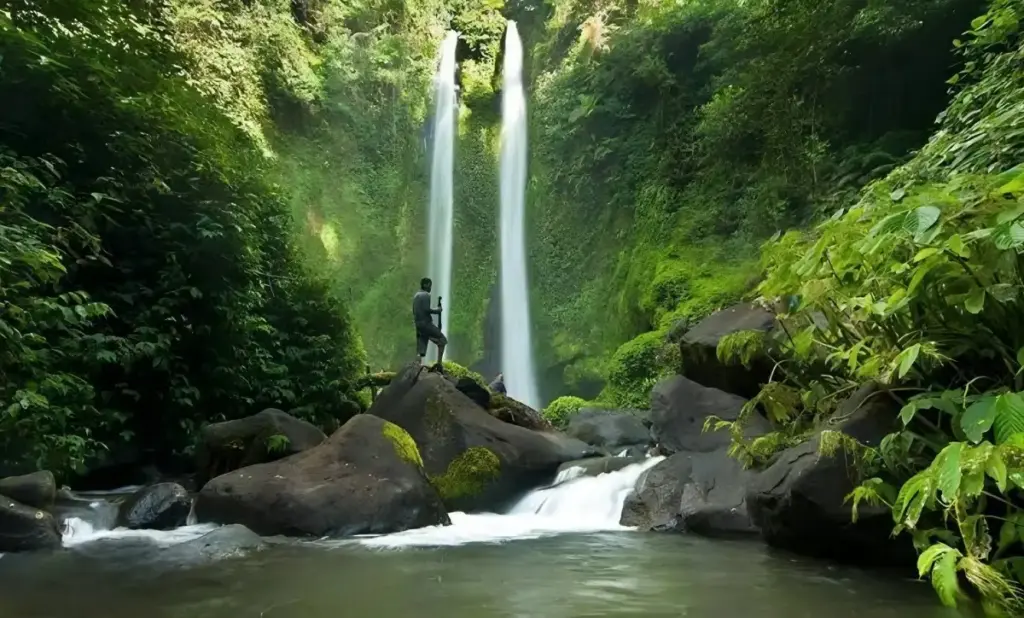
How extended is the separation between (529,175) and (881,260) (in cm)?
1921

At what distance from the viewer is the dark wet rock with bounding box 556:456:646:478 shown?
28.6 ft

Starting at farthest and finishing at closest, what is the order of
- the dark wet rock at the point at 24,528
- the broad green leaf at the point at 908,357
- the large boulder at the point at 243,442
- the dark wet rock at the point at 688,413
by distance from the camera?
the large boulder at the point at 243,442, the dark wet rock at the point at 688,413, the dark wet rock at the point at 24,528, the broad green leaf at the point at 908,357

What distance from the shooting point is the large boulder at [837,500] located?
5.01m

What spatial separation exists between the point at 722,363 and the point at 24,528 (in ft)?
23.5

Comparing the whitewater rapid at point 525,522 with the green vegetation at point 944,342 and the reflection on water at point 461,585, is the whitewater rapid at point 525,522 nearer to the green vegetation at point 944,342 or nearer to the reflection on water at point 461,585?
the reflection on water at point 461,585

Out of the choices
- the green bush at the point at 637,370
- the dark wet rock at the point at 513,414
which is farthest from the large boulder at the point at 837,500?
the green bush at the point at 637,370

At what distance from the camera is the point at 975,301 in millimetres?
3717

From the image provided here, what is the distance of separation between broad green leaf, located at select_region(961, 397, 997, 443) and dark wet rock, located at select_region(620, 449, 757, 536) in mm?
3454

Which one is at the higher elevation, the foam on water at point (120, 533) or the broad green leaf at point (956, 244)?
the broad green leaf at point (956, 244)

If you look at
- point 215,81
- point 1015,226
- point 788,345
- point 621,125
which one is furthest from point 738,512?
point 215,81

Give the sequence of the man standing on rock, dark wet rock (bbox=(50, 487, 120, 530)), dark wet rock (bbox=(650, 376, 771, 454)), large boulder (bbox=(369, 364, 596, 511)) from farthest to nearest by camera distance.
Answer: the man standing on rock
large boulder (bbox=(369, 364, 596, 511))
dark wet rock (bbox=(650, 376, 771, 454))
dark wet rock (bbox=(50, 487, 120, 530))

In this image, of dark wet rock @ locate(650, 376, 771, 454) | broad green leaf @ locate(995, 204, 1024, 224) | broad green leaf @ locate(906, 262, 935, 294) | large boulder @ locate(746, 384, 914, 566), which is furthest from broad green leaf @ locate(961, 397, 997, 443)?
dark wet rock @ locate(650, 376, 771, 454)

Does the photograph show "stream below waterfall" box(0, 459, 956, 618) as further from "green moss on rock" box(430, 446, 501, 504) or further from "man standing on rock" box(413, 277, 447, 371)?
"man standing on rock" box(413, 277, 447, 371)

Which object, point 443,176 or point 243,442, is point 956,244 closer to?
point 243,442
